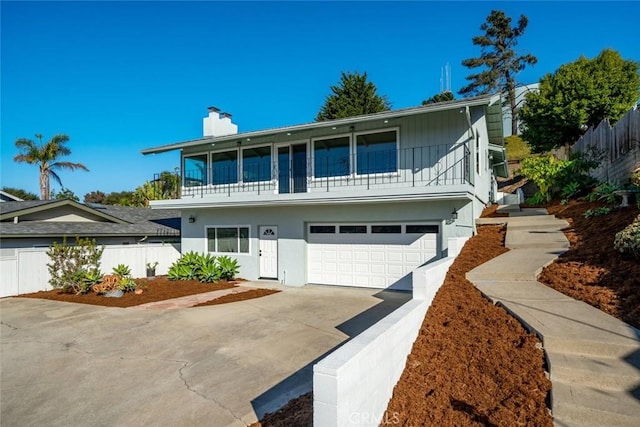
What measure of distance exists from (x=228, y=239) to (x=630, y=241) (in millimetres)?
11273

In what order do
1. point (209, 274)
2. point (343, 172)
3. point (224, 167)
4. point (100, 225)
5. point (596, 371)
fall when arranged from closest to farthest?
point (596, 371), point (343, 172), point (209, 274), point (224, 167), point (100, 225)

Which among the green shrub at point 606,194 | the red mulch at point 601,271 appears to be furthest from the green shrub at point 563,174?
the red mulch at point 601,271

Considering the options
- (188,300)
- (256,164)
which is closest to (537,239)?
(188,300)

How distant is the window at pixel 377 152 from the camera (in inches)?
421

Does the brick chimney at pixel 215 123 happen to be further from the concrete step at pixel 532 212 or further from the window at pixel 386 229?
the concrete step at pixel 532 212

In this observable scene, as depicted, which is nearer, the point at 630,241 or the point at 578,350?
the point at 578,350

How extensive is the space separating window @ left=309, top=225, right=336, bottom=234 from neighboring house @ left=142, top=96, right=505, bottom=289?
0.11 ft

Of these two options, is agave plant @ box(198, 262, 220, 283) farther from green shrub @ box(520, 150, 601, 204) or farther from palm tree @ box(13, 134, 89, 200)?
palm tree @ box(13, 134, 89, 200)

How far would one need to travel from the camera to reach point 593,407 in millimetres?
2945

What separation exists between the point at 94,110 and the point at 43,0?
30.6 feet

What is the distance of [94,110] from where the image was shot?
18.5 meters

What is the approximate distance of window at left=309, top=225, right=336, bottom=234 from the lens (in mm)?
11438

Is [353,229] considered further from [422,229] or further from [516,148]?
[516,148]

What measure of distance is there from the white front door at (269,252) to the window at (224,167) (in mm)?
2445
